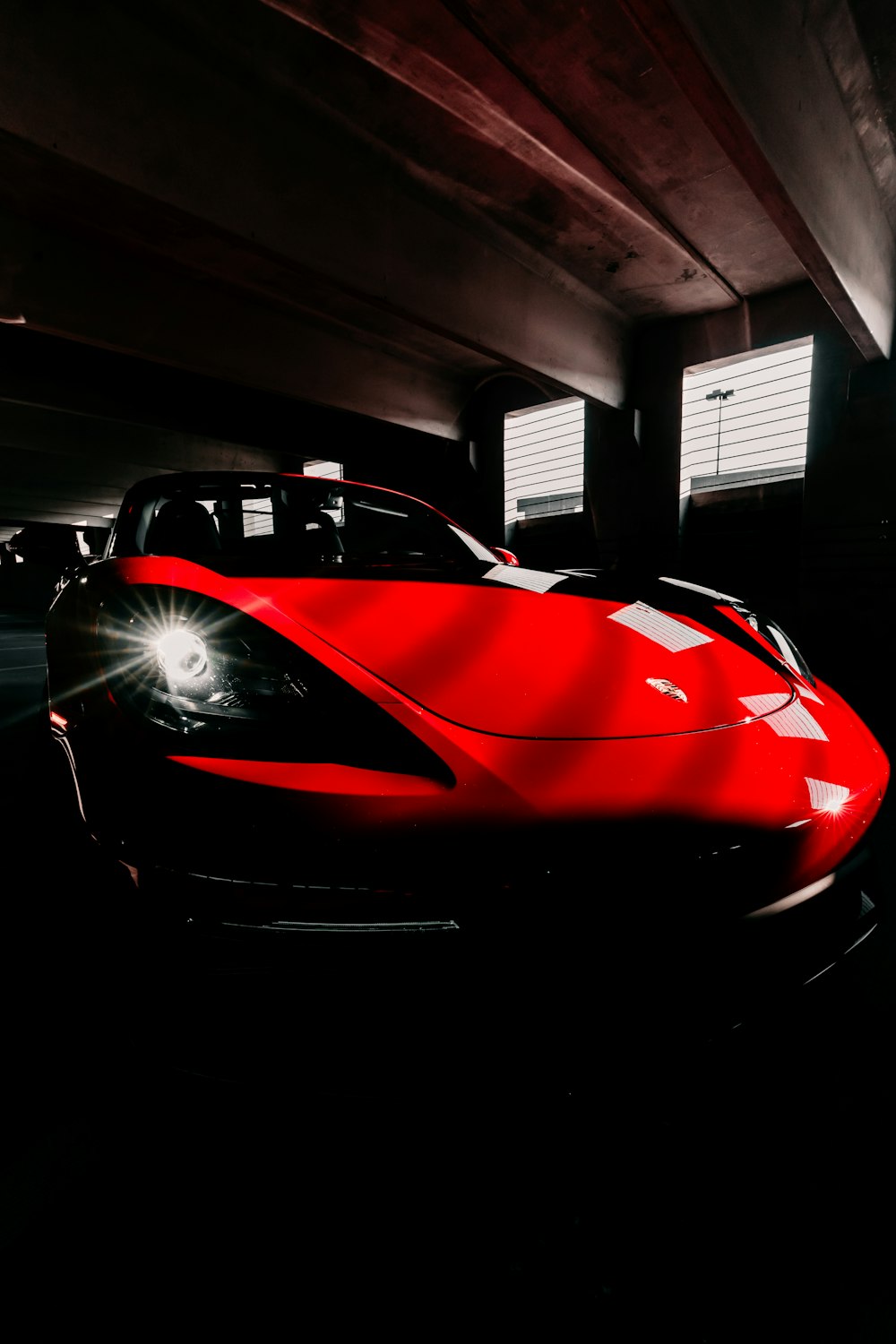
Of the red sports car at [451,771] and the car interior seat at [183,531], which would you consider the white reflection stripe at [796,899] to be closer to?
the red sports car at [451,771]

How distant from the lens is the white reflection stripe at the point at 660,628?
1394 mm

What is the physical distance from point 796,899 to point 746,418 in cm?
909

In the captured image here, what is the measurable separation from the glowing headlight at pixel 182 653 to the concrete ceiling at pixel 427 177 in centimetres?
380

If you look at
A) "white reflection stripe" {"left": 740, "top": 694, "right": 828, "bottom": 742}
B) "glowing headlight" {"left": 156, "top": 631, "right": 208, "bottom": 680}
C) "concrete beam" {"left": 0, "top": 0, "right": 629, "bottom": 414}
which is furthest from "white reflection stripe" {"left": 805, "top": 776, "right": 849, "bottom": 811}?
"concrete beam" {"left": 0, "top": 0, "right": 629, "bottom": 414}

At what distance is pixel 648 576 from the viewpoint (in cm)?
209

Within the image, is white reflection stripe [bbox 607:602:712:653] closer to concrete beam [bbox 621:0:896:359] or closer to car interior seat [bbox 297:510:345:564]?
car interior seat [bbox 297:510:345:564]

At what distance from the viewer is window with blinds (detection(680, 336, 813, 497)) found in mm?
8148

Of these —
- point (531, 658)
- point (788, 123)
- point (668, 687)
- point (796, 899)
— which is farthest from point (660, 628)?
point (788, 123)

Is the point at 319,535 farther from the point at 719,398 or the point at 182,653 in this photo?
the point at 719,398

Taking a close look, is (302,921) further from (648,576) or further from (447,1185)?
(648,576)

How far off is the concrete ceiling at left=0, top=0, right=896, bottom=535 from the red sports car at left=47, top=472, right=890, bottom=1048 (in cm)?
363

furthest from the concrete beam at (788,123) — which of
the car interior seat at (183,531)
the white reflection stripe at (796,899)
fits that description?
the white reflection stripe at (796,899)

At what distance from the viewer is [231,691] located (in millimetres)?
1049

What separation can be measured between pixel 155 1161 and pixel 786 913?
1.04m
